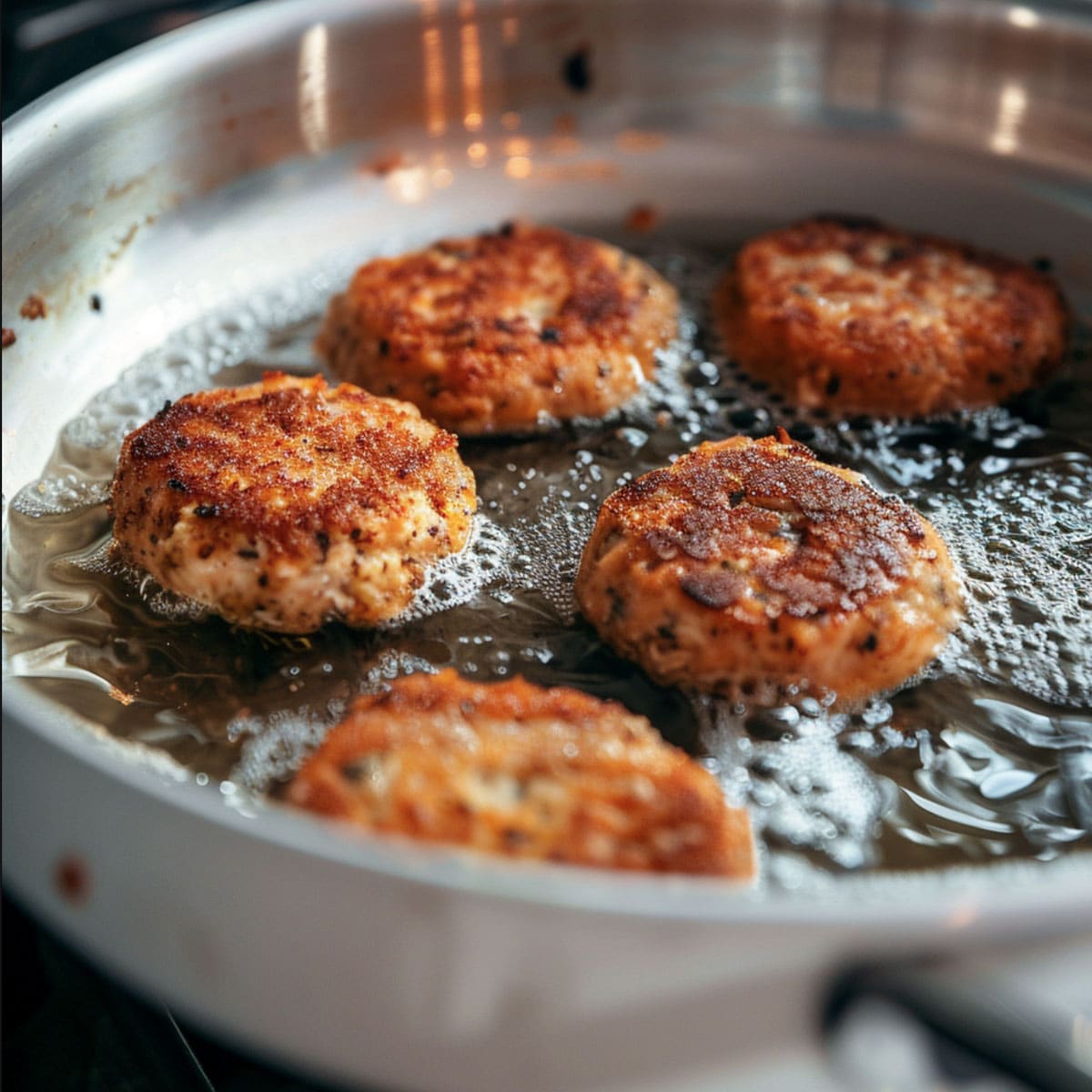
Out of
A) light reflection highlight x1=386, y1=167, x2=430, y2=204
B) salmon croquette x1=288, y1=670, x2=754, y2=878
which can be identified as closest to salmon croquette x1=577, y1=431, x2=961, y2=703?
salmon croquette x1=288, y1=670, x2=754, y2=878

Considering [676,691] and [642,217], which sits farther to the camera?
[642,217]

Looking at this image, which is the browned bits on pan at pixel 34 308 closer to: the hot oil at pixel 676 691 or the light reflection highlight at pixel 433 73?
the hot oil at pixel 676 691

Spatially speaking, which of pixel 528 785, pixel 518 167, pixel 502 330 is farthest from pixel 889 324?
pixel 528 785

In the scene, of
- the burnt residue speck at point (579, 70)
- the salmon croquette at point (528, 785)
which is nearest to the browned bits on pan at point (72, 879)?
the salmon croquette at point (528, 785)

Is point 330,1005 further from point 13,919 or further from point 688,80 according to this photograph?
point 688,80

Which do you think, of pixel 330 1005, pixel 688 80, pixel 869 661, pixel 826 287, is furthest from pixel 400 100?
pixel 330 1005

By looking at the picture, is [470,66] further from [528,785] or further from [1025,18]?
[528,785]

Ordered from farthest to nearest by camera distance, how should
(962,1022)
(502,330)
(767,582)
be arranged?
1. (502,330)
2. (767,582)
3. (962,1022)
